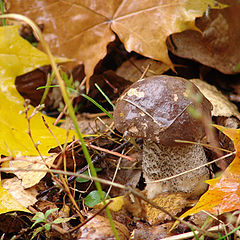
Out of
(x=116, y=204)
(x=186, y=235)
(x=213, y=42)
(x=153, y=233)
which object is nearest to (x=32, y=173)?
(x=116, y=204)

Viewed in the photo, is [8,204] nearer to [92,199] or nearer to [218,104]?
[92,199]

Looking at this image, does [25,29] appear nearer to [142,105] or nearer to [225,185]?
[142,105]

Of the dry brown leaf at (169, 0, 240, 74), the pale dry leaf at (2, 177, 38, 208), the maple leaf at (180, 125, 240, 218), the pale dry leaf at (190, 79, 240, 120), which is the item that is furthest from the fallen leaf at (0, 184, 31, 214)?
the dry brown leaf at (169, 0, 240, 74)

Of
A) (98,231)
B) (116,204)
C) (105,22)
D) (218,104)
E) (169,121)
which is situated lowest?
(116,204)

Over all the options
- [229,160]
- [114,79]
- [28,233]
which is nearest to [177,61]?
[114,79]

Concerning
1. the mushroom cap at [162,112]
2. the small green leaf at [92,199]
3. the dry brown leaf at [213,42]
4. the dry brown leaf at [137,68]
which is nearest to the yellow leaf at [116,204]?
the small green leaf at [92,199]

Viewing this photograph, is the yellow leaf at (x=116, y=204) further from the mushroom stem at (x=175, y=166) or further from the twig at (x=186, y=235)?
the twig at (x=186, y=235)
